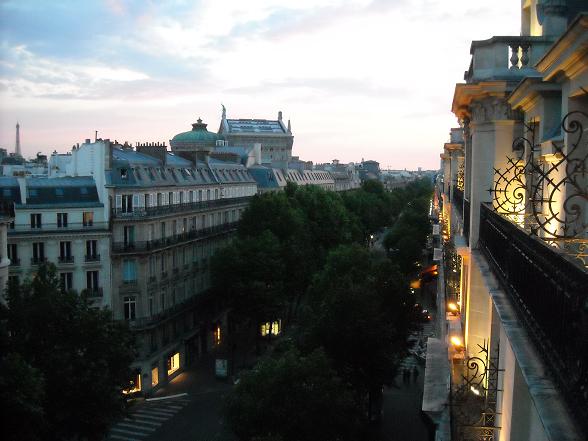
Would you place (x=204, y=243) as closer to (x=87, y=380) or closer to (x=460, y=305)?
(x=87, y=380)

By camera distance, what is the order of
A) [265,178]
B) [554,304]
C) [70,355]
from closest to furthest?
[554,304]
[70,355]
[265,178]

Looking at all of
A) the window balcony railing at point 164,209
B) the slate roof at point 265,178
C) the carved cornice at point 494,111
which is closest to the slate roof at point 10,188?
the window balcony railing at point 164,209

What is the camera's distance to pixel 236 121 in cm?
14450

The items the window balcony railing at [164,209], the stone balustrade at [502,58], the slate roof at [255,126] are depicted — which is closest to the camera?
the stone balustrade at [502,58]

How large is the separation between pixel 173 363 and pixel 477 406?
1227 inches

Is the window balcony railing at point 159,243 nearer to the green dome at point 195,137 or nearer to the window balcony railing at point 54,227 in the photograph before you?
the window balcony railing at point 54,227

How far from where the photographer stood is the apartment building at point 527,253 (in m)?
5.23

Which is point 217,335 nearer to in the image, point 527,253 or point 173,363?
point 173,363

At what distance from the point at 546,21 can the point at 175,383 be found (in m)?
32.6

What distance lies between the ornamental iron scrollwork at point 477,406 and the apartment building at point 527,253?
0.03m

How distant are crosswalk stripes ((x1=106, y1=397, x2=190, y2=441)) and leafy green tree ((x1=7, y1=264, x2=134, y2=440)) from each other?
8441 millimetres

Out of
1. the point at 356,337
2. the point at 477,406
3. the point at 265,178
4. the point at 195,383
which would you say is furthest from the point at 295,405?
the point at 265,178

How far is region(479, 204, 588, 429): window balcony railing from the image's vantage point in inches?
184

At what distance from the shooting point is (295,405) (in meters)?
19.2
